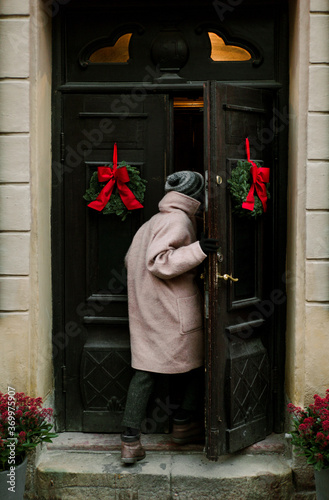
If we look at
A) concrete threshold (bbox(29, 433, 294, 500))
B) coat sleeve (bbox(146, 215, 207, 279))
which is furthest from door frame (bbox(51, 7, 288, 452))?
coat sleeve (bbox(146, 215, 207, 279))

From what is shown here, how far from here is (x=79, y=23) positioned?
427 centimetres

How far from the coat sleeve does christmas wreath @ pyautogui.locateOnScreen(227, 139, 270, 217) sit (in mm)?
393

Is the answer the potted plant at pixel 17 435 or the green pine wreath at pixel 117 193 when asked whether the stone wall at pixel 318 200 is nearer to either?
the green pine wreath at pixel 117 193

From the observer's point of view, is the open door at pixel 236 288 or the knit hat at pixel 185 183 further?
the knit hat at pixel 185 183

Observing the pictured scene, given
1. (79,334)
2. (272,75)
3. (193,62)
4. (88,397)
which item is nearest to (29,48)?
(193,62)

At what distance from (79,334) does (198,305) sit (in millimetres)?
970

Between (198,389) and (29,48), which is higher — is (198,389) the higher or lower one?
the lower one

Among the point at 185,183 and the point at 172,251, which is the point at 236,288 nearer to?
the point at 172,251

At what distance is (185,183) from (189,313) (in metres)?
0.89

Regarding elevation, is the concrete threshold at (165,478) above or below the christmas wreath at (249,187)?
below

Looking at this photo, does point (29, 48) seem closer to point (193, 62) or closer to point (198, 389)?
point (193, 62)

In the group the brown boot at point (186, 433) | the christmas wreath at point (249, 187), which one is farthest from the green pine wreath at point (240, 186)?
the brown boot at point (186, 433)

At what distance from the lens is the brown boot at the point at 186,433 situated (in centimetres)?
417

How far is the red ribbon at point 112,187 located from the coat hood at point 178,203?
327 mm
